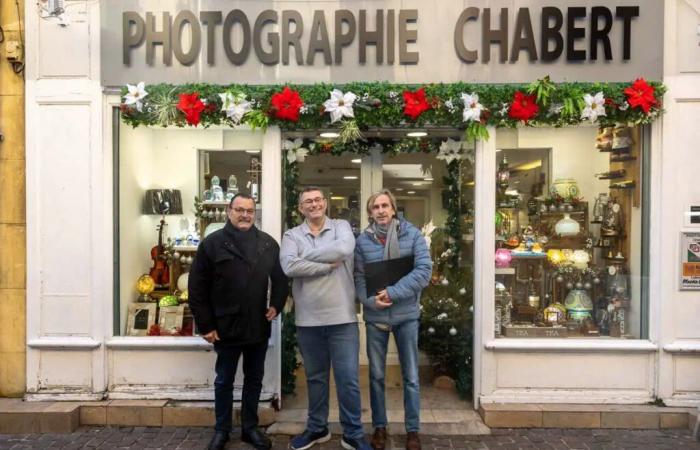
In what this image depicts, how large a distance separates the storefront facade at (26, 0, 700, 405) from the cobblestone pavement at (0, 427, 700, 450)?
13.8 inches

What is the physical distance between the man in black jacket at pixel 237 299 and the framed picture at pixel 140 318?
4.33 feet

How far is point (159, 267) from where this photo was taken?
5.70m

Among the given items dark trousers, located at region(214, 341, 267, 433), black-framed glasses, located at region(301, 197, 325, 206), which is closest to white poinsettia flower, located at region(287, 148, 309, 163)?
black-framed glasses, located at region(301, 197, 325, 206)

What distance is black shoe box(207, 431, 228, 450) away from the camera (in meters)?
4.42

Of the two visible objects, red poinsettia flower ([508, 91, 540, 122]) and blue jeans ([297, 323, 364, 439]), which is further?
red poinsettia flower ([508, 91, 540, 122])

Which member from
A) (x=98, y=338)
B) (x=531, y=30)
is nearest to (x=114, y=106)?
(x=98, y=338)

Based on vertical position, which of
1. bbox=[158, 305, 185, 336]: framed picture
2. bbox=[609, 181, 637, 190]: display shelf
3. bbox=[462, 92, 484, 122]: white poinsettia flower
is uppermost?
bbox=[462, 92, 484, 122]: white poinsettia flower

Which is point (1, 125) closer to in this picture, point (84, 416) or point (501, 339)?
point (84, 416)

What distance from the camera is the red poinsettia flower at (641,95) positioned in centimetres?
487

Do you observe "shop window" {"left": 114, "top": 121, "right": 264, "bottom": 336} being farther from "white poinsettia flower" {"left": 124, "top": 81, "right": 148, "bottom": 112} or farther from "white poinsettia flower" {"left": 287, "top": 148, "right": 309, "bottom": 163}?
"white poinsettia flower" {"left": 124, "top": 81, "right": 148, "bottom": 112}

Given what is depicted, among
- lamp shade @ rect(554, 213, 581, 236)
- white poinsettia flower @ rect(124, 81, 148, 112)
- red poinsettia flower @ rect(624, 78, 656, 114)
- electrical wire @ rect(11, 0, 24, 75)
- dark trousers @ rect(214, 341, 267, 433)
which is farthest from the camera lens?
lamp shade @ rect(554, 213, 581, 236)

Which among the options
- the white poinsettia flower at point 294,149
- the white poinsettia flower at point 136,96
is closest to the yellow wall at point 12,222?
the white poinsettia flower at point 136,96

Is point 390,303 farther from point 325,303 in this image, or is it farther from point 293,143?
point 293,143

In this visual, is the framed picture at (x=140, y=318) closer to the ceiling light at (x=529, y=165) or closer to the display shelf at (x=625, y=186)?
the ceiling light at (x=529, y=165)
